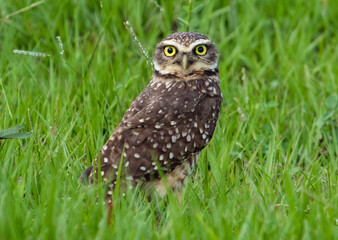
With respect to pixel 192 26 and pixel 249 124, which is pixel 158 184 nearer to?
pixel 249 124

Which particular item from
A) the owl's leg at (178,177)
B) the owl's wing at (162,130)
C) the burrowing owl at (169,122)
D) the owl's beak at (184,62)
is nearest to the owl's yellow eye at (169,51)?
the burrowing owl at (169,122)

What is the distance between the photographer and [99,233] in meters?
2.93

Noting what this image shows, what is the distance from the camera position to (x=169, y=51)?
165 inches

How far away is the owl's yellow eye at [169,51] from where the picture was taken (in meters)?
4.14

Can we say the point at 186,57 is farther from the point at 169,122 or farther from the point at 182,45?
the point at 169,122

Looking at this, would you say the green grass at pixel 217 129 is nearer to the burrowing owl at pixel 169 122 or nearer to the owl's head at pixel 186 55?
the burrowing owl at pixel 169 122

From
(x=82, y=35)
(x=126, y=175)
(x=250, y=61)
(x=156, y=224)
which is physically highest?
(x=82, y=35)

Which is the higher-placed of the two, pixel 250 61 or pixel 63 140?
pixel 250 61

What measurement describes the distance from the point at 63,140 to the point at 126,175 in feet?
2.22

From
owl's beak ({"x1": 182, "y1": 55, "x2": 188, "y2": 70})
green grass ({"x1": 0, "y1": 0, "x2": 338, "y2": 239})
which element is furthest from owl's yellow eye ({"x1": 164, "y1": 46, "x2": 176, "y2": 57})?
green grass ({"x1": 0, "y1": 0, "x2": 338, "y2": 239})

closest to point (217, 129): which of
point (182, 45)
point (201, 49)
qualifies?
point (201, 49)

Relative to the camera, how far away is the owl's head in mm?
4078

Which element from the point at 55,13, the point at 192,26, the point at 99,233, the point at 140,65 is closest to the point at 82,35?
the point at 55,13

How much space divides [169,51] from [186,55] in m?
0.17
